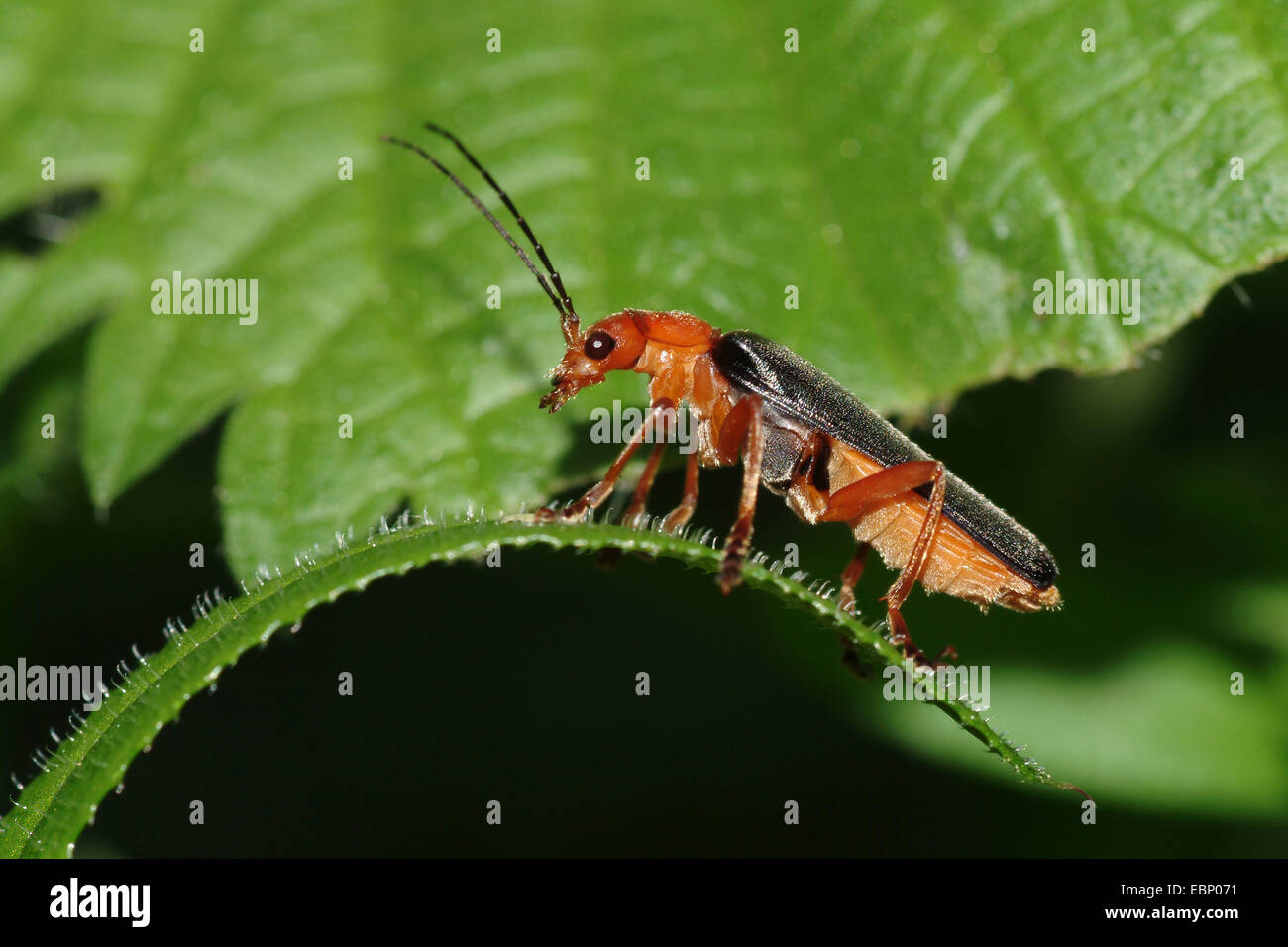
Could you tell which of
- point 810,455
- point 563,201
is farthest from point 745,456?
point 563,201

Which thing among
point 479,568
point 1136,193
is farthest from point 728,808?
point 1136,193

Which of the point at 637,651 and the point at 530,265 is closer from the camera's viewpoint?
the point at 530,265

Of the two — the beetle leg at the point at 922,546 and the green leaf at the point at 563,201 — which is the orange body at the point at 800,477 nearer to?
the beetle leg at the point at 922,546

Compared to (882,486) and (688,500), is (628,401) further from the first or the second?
(882,486)

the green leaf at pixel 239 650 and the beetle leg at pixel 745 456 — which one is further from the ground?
the beetle leg at pixel 745 456

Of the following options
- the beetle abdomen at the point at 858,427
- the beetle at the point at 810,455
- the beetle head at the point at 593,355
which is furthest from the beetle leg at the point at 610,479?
the beetle abdomen at the point at 858,427

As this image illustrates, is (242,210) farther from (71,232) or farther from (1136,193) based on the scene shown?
(1136,193)
